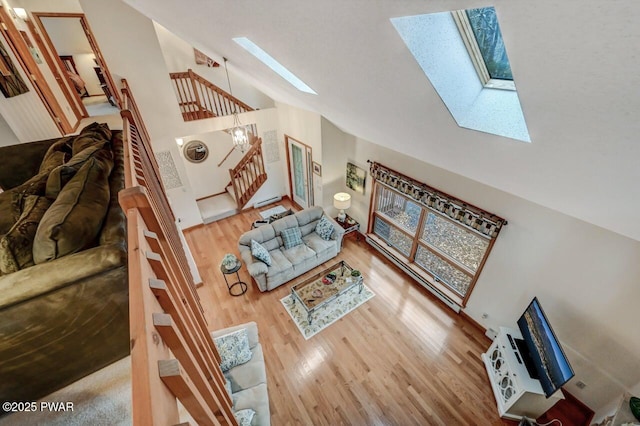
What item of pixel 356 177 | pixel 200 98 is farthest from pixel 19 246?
pixel 200 98

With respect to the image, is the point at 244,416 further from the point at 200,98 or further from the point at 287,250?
the point at 200,98

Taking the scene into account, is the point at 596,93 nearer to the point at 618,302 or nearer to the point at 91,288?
the point at 91,288

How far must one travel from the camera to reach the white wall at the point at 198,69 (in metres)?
5.50

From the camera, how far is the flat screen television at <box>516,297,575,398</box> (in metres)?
2.32

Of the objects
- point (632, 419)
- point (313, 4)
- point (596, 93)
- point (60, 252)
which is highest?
point (313, 4)

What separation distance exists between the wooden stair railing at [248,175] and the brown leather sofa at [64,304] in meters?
4.64

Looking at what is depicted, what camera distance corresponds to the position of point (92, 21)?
3682 millimetres

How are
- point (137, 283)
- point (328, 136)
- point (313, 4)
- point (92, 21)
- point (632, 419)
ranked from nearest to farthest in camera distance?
1. point (137, 283)
2. point (313, 4)
3. point (632, 419)
4. point (92, 21)
5. point (328, 136)

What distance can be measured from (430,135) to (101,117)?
17.4 feet

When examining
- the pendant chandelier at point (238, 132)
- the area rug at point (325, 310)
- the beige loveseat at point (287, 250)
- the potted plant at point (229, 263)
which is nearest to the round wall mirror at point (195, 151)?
the pendant chandelier at point (238, 132)

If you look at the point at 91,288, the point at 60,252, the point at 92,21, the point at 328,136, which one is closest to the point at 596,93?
the point at 91,288

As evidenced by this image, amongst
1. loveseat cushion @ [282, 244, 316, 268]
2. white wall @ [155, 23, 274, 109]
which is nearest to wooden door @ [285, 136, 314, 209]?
white wall @ [155, 23, 274, 109]

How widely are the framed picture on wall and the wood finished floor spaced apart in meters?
1.73

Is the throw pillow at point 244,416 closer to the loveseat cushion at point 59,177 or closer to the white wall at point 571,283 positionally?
the loveseat cushion at point 59,177
